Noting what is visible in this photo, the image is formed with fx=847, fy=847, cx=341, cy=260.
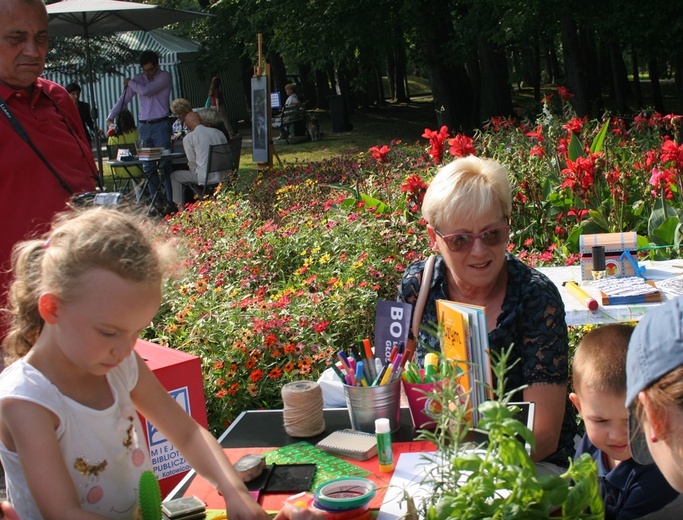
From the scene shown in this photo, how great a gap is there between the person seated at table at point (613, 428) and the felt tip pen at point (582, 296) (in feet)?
3.56

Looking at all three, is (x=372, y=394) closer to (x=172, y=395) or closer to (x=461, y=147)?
(x=172, y=395)

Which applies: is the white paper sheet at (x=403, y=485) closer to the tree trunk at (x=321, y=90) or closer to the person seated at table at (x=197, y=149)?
the person seated at table at (x=197, y=149)

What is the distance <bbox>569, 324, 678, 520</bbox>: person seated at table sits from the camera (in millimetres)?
2070

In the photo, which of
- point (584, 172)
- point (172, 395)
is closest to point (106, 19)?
point (584, 172)

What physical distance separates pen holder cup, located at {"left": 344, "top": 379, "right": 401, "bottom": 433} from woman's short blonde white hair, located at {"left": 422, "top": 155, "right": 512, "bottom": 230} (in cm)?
74

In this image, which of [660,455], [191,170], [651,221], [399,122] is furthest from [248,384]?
[399,122]

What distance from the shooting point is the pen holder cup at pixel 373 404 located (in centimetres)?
235

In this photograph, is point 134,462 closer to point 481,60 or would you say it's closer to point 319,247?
point 319,247

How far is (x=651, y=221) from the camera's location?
16.9 ft

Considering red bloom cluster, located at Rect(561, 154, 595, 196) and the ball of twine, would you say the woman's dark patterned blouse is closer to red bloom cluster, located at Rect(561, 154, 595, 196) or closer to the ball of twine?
the ball of twine

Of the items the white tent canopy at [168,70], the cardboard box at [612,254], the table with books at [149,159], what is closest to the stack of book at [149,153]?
the table with books at [149,159]

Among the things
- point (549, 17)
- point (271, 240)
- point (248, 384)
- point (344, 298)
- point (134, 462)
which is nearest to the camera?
point (134, 462)

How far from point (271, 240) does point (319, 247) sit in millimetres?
596

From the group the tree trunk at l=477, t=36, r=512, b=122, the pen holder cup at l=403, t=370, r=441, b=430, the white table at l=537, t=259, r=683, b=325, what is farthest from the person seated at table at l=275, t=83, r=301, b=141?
the pen holder cup at l=403, t=370, r=441, b=430
